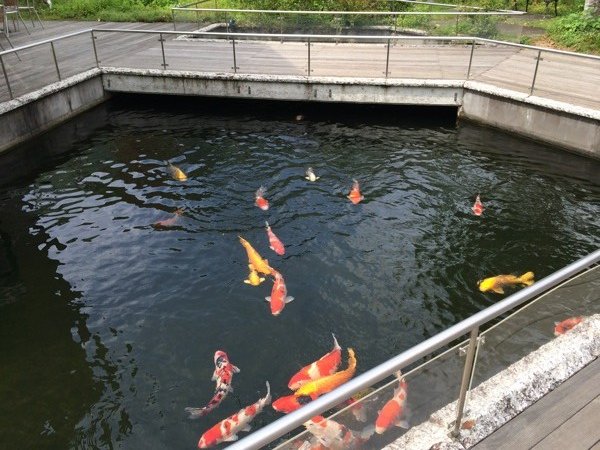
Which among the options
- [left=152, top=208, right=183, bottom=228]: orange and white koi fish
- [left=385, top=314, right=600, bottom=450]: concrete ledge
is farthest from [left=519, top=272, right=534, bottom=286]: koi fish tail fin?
[left=152, top=208, right=183, bottom=228]: orange and white koi fish

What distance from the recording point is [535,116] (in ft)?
38.5

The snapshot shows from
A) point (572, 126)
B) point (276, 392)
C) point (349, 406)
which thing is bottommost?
point (276, 392)

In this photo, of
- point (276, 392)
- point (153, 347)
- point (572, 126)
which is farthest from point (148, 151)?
point (572, 126)

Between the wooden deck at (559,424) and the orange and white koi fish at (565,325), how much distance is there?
43cm

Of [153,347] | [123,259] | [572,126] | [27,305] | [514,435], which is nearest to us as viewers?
[514,435]

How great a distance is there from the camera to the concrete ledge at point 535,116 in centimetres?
1095

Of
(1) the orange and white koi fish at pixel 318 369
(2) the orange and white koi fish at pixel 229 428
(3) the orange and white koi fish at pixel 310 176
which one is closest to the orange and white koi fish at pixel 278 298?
(1) the orange and white koi fish at pixel 318 369

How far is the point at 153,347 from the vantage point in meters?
6.45

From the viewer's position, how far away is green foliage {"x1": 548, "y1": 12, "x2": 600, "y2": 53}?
16.0 metres

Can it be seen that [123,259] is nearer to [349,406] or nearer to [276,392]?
[276,392]

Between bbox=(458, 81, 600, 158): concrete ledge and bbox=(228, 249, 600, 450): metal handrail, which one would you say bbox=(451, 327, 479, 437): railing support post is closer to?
bbox=(228, 249, 600, 450): metal handrail

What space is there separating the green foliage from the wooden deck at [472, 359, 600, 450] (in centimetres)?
1519

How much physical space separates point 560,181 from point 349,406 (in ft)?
30.0

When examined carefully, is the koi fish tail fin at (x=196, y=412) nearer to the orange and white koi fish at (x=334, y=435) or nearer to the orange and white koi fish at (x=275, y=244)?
the orange and white koi fish at (x=334, y=435)
